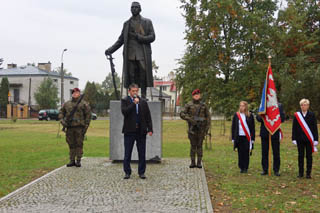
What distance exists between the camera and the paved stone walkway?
19.4 feet

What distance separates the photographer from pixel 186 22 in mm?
29375

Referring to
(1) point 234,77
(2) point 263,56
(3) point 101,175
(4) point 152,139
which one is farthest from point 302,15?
(3) point 101,175

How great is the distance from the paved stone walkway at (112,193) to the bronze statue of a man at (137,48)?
2.70 m

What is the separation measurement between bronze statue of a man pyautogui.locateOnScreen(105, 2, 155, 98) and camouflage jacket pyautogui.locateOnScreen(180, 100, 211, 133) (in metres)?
1.61

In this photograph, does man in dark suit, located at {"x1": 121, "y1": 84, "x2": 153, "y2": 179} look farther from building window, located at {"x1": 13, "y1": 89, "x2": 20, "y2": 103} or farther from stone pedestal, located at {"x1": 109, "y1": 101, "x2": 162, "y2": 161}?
building window, located at {"x1": 13, "y1": 89, "x2": 20, "y2": 103}

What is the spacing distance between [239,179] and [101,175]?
2.97m

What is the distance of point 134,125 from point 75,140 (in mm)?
2448

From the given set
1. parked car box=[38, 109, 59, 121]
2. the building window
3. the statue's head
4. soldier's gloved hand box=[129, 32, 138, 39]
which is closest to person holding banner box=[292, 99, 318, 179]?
soldier's gloved hand box=[129, 32, 138, 39]

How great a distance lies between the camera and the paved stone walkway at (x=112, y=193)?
5.92m

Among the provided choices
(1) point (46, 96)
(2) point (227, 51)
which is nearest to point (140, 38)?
(2) point (227, 51)

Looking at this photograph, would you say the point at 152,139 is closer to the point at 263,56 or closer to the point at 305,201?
the point at 305,201

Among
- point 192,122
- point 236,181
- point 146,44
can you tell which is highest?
point 146,44

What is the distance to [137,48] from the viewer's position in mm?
10688

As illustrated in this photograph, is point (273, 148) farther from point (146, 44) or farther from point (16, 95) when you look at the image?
point (16, 95)
